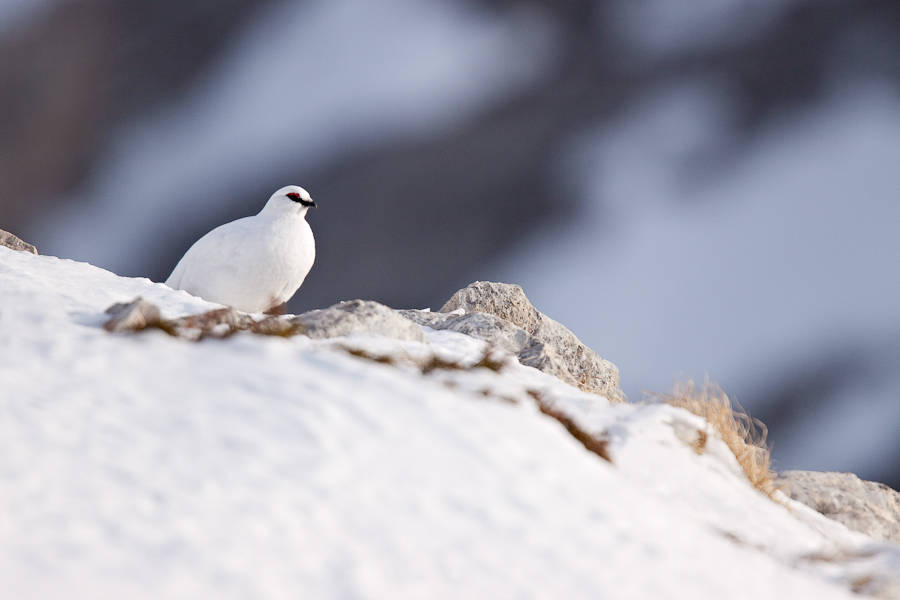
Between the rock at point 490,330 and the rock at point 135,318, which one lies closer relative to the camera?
the rock at point 135,318

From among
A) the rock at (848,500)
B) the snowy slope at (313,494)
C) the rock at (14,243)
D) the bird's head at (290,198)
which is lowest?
the rock at (14,243)

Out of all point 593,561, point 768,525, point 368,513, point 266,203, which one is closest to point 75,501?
point 368,513

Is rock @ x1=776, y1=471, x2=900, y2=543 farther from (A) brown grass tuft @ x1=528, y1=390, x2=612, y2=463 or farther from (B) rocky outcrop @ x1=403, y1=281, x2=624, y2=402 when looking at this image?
(A) brown grass tuft @ x1=528, y1=390, x2=612, y2=463

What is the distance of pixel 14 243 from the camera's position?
8.84 meters

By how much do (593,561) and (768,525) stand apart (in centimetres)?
194

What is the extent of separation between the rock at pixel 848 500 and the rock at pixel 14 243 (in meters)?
9.56

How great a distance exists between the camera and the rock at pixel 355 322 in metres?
4.85

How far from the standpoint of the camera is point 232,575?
7.07 feet

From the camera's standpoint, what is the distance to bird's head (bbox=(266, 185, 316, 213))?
675 cm

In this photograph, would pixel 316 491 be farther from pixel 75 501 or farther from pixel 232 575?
pixel 75 501

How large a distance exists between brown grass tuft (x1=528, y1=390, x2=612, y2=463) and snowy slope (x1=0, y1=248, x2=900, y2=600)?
111 mm

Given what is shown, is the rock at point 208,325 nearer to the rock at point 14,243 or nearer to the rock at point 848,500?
the rock at point 848,500

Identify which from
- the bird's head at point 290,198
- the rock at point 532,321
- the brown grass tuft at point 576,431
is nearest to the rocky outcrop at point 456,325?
the rock at point 532,321

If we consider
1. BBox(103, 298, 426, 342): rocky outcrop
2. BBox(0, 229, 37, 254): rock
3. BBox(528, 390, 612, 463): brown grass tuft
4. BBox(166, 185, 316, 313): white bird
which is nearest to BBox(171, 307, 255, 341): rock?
BBox(103, 298, 426, 342): rocky outcrop
